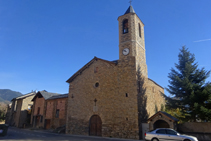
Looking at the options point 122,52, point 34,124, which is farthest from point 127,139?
point 34,124

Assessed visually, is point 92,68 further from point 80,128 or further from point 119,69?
point 80,128

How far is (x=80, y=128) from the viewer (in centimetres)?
1898

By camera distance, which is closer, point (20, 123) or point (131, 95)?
point (131, 95)

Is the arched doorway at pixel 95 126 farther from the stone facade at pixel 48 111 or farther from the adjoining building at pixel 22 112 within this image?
the adjoining building at pixel 22 112

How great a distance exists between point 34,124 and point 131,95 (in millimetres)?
22930

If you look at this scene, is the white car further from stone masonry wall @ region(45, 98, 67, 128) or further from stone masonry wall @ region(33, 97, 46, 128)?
stone masonry wall @ region(33, 97, 46, 128)

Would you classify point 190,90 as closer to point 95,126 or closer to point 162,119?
point 162,119

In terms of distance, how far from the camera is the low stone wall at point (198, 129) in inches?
506

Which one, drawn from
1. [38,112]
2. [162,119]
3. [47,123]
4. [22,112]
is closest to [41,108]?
[38,112]

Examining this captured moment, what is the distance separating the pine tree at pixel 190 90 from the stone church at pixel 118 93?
82.7 inches

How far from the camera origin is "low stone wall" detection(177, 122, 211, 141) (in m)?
12.8

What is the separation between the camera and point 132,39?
18078 millimetres

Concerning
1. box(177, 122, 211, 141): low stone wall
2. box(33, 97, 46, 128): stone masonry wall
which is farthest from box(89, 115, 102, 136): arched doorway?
box(33, 97, 46, 128): stone masonry wall

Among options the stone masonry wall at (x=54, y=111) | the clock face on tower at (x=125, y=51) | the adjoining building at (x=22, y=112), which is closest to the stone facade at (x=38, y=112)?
the stone masonry wall at (x=54, y=111)
